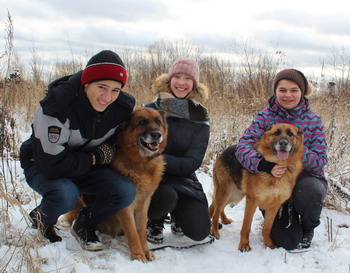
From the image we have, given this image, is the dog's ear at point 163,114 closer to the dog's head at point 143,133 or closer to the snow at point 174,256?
the dog's head at point 143,133

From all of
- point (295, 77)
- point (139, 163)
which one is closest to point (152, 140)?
point (139, 163)

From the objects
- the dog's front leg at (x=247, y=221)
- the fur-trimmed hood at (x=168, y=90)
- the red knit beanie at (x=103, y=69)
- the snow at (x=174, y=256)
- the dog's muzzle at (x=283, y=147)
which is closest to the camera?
the snow at (x=174, y=256)

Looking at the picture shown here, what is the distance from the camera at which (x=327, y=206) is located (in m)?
4.31

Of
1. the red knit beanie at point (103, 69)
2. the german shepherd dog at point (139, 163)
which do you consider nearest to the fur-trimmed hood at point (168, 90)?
the german shepherd dog at point (139, 163)

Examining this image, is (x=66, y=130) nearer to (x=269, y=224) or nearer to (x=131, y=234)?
(x=131, y=234)

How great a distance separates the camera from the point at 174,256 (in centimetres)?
306

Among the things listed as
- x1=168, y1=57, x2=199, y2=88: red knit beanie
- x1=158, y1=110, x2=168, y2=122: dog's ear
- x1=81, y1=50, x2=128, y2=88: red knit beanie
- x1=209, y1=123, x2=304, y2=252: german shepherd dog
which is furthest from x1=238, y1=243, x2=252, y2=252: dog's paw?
x1=81, y1=50, x2=128, y2=88: red knit beanie

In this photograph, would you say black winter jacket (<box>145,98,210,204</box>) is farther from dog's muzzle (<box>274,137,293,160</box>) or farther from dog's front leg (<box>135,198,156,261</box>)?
dog's muzzle (<box>274,137,293,160</box>)

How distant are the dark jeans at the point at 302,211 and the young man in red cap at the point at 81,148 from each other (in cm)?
166

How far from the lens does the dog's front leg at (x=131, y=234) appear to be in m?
2.87

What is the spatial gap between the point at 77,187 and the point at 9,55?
1565 mm

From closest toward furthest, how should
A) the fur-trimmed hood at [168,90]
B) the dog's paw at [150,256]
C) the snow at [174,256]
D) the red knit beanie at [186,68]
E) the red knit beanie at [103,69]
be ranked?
the snow at [174,256], the red knit beanie at [103,69], the dog's paw at [150,256], the red knit beanie at [186,68], the fur-trimmed hood at [168,90]

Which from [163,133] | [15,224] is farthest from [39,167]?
[163,133]

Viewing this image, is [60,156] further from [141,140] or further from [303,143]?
[303,143]
